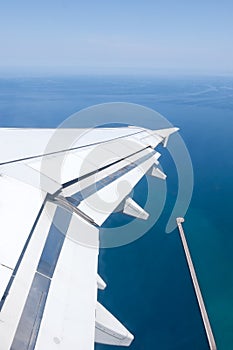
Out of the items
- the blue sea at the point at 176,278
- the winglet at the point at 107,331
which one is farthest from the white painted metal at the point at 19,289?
the blue sea at the point at 176,278

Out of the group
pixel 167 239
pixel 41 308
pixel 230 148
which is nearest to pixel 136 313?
pixel 167 239

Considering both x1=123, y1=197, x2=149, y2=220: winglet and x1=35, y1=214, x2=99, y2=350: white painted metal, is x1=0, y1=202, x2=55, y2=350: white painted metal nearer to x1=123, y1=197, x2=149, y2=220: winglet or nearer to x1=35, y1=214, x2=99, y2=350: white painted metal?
x1=35, y1=214, x2=99, y2=350: white painted metal

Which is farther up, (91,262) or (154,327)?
(154,327)

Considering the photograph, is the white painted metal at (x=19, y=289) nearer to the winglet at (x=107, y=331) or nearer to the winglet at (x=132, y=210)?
the winglet at (x=107, y=331)

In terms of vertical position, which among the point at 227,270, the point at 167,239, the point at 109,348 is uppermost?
the point at 167,239

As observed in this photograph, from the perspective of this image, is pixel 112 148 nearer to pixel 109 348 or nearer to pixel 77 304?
pixel 77 304

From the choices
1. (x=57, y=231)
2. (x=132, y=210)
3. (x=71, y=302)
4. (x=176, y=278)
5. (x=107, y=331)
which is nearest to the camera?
(x=71, y=302)

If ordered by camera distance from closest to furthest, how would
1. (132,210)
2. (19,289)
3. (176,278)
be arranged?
1. (19,289)
2. (132,210)
3. (176,278)

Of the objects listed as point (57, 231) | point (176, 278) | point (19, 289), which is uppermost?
point (176, 278)

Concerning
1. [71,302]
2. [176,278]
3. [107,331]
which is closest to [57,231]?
[71,302]

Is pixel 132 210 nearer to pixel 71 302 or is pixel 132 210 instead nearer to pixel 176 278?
pixel 71 302
